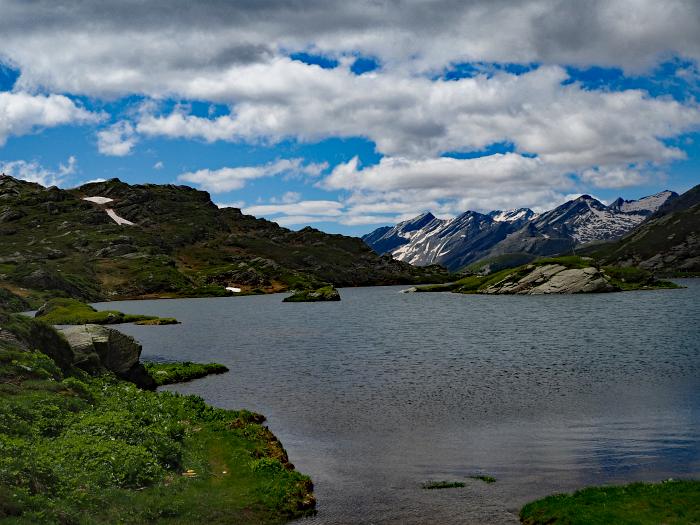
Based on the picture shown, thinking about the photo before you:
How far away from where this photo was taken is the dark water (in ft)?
98.9

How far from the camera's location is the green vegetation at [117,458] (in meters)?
22.6

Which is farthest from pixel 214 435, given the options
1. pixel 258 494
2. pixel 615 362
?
pixel 615 362

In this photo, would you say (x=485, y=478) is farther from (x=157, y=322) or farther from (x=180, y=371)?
(x=157, y=322)

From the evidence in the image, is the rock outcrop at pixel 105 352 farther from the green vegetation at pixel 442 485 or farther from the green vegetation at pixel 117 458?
the green vegetation at pixel 442 485

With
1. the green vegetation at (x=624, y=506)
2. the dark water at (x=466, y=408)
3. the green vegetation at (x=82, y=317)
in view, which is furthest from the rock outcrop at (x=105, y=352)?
the green vegetation at (x=82, y=317)

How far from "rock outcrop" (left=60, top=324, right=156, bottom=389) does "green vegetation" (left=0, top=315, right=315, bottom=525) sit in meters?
5.27

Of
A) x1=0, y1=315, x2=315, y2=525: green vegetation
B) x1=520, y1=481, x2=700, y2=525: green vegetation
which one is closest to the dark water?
x1=520, y1=481, x2=700, y2=525: green vegetation

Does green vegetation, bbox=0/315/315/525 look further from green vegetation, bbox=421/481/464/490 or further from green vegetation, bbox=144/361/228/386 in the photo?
green vegetation, bbox=144/361/228/386

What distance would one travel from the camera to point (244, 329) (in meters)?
130

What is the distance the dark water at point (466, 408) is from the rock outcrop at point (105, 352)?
6.78 meters

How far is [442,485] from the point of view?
29.9 meters

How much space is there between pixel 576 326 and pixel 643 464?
81.5m

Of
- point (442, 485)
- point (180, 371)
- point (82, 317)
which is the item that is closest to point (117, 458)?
point (442, 485)

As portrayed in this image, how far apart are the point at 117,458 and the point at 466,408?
30126mm
